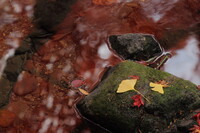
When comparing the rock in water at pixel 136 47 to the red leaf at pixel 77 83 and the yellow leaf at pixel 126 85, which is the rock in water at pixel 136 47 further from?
the yellow leaf at pixel 126 85

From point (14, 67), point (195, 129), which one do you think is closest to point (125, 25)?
point (14, 67)

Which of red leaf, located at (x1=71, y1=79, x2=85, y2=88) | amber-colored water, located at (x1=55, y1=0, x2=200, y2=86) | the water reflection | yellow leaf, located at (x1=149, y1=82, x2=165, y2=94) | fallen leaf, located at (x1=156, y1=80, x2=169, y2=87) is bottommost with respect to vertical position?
the water reflection

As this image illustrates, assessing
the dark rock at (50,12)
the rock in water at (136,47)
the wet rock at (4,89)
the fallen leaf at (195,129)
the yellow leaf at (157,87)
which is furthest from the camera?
the dark rock at (50,12)

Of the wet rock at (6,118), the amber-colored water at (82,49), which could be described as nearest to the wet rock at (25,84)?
the amber-colored water at (82,49)

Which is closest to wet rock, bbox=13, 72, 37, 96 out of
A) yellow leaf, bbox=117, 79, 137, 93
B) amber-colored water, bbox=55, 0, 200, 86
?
amber-colored water, bbox=55, 0, 200, 86

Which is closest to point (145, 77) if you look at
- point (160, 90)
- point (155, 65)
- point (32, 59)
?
point (160, 90)

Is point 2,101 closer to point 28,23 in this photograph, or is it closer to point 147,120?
point 28,23

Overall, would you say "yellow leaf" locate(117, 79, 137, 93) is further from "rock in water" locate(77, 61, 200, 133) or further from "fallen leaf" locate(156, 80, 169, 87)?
"fallen leaf" locate(156, 80, 169, 87)
